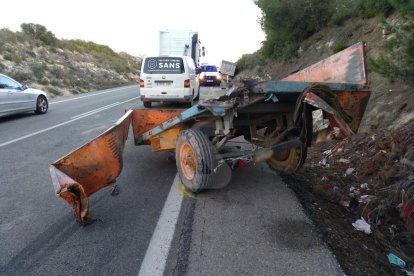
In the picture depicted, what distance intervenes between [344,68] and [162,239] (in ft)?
12.0

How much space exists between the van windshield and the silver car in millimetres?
4093

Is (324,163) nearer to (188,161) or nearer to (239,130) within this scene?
(239,130)

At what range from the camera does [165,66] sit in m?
13.8

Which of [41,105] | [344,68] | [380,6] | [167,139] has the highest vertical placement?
[380,6]

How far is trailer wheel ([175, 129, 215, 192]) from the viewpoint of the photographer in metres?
4.43

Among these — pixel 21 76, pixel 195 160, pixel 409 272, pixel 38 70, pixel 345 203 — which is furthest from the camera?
pixel 38 70

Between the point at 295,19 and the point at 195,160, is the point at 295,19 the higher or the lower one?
the higher one

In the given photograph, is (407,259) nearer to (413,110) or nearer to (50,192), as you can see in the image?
(413,110)

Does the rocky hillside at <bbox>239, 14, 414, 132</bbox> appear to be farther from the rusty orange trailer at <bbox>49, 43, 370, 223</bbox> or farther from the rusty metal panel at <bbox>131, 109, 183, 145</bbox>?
the rusty metal panel at <bbox>131, 109, 183, 145</bbox>

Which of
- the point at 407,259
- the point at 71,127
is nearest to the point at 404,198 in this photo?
the point at 407,259

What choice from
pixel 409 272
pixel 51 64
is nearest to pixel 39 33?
pixel 51 64

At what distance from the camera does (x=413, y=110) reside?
6.35 m

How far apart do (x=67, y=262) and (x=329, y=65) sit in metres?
4.61

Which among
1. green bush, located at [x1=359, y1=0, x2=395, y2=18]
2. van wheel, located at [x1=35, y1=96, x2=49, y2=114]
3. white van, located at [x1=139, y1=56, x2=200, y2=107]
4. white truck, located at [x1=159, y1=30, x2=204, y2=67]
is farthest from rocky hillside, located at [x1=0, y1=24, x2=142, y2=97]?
green bush, located at [x1=359, y1=0, x2=395, y2=18]
